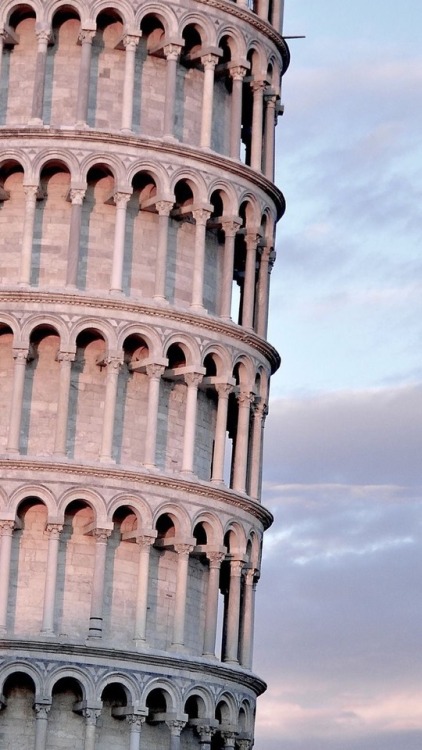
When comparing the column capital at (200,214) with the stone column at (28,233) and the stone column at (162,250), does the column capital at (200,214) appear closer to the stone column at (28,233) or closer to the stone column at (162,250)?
the stone column at (162,250)

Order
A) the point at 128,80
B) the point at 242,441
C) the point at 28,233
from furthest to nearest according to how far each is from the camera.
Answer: the point at 242,441 < the point at 128,80 < the point at 28,233

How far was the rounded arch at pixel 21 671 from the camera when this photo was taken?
152ft

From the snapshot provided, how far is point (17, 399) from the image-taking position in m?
48.2

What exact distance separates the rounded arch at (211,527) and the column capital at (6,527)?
403 centimetres

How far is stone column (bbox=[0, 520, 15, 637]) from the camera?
47000 millimetres

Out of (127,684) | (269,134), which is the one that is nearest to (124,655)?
(127,684)

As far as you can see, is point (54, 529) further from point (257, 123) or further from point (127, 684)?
point (257, 123)

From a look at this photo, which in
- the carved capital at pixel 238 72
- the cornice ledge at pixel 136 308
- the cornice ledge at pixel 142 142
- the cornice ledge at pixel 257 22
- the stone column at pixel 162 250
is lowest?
the cornice ledge at pixel 136 308

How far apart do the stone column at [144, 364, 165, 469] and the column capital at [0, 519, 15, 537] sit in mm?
3131

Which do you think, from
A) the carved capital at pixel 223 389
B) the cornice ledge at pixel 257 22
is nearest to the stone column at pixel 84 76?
the cornice ledge at pixel 257 22

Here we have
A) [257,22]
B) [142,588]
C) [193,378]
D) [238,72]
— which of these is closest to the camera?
[142,588]

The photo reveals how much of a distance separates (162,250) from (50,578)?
7578 mm

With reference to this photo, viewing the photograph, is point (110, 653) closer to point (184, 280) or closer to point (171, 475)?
point (171, 475)

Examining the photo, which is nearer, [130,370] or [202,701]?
[202,701]
